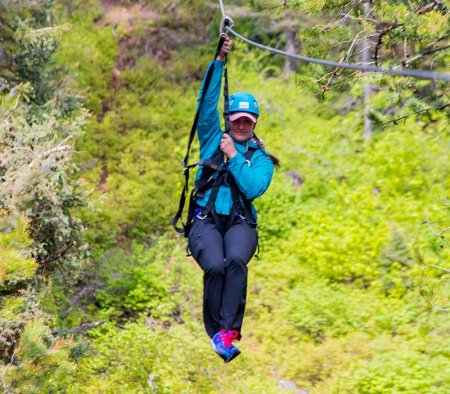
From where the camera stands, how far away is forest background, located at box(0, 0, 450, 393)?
666 cm

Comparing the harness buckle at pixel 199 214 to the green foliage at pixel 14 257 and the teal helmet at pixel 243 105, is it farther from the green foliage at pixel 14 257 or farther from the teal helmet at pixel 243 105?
the green foliage at pixel 14 257

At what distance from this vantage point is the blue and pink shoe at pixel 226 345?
620 centimetres

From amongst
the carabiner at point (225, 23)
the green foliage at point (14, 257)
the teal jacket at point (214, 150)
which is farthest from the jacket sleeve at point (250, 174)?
the green foliage at point (14, 257)

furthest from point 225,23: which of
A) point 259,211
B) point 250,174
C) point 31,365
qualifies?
point 259,211

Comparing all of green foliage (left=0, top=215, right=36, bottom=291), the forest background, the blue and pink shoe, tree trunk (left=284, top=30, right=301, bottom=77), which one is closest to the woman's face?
the forest background

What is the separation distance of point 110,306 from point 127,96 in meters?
7.01

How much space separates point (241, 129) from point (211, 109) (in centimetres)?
31

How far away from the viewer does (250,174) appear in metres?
6.40

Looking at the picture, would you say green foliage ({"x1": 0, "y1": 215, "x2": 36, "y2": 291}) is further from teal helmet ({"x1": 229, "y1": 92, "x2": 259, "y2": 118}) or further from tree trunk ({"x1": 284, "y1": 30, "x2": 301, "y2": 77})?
tree trunk ({"x1": 284, "y1": 30, "x2": 301, "y2": 77})

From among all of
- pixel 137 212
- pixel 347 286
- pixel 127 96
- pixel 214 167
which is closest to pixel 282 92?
pixel 127 96

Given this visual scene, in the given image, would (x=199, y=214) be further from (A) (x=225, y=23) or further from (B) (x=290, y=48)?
(B) (x=290, y=48)

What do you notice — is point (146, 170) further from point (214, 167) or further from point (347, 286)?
point (214, 167)

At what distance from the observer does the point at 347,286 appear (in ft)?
38.8

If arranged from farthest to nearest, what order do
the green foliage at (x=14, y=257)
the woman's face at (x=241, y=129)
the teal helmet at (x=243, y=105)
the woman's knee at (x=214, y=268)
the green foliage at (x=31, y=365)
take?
the woman's face at (x=241, y=129), the teal helmet at (x=243, y=105), the woman's knee at (x=214, y=268), the green foliage at (x=31, y=365), the green foliage at (x=14, y=257)
